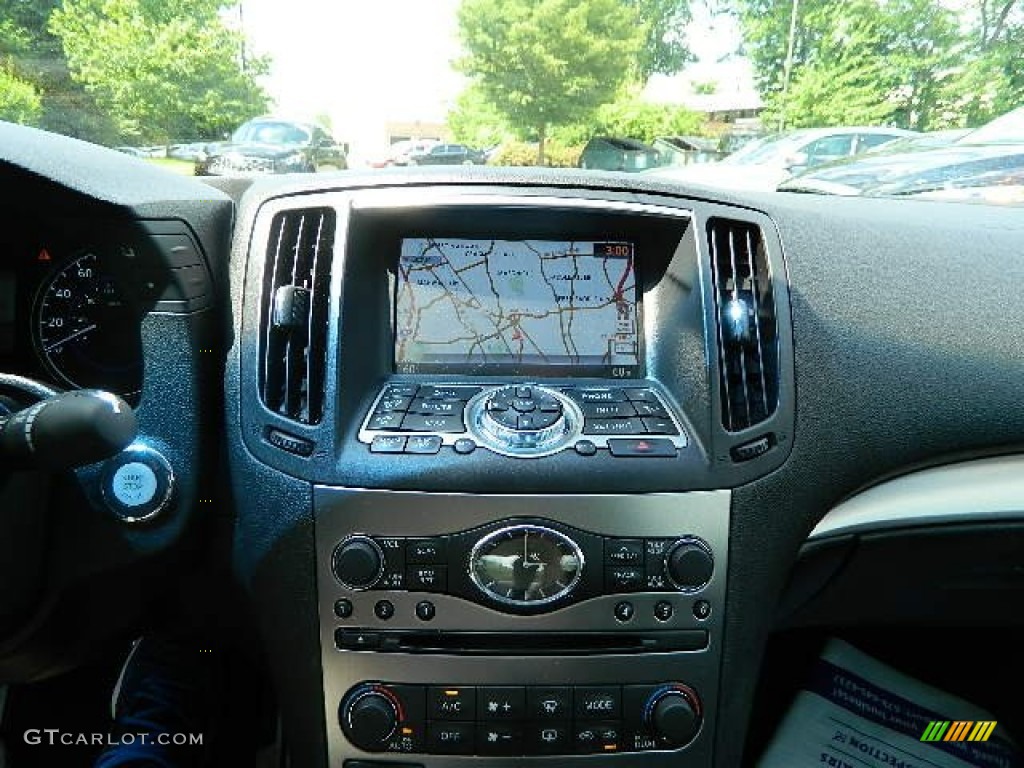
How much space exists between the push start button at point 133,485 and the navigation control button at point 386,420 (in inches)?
15.9

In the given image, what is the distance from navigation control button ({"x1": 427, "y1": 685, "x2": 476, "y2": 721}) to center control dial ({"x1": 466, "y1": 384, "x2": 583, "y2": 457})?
0.45 m

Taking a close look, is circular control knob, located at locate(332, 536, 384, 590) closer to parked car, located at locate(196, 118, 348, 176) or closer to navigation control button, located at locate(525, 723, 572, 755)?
navigation control button, located at locate(525, 723, 572, 755)

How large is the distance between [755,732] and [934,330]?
3.67ft

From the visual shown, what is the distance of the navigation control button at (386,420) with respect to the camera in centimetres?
153

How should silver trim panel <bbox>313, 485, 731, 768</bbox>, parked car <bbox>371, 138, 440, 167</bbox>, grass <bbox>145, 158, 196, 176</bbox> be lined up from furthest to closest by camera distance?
parked car <bbox>371, 138, 440, 167</bbox>, grass <bbox>145, 158, 196, 176</bbox>, silver trim panel <bbox>313, 485, 731, 768</bbox>

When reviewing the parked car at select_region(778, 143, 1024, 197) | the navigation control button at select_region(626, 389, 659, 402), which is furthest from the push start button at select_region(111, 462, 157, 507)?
the parked car at select_region(778, 143, 1024, 197)

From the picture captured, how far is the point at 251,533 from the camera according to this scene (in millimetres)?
1578

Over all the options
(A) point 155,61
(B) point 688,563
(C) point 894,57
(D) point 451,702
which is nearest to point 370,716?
(D) point 451,702

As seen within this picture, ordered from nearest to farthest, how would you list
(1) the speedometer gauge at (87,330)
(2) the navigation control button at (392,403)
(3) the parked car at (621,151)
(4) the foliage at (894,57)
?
(2) the navigation control button at (392,403) → (1) the speedometer gauge at (87,330) → (4) the foliage at (894,57) → (3) the parked car at (621,151)

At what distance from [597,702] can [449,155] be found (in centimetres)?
140

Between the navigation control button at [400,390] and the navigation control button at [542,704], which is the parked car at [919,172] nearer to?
the navigation control button at [400,390]

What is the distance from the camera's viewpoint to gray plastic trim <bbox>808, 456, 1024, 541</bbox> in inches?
65.2

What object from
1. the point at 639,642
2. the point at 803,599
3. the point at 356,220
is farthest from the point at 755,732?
the point at 356,220

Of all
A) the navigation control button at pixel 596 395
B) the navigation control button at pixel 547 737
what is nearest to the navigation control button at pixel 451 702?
the navigation control button at pixel 547 737
